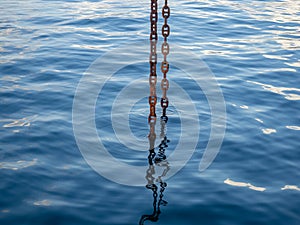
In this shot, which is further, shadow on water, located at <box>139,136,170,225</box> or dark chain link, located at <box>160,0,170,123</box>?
dark chain link, located at <box>160,0,170,123</box>

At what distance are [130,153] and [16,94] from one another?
3.37 metres

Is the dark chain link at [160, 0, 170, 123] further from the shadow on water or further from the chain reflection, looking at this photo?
the shadow on water

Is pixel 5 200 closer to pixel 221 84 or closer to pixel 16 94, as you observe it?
pixel 16 94

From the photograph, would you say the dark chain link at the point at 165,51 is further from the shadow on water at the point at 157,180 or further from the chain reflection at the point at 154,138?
the shadow on water at the point at 157,180

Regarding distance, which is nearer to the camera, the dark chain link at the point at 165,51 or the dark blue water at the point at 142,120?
the dark blue water at the point at 142,120

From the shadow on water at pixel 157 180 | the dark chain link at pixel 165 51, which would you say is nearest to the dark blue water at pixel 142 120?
the shadow on water at pixel 157 180

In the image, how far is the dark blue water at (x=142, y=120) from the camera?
6.12 meters

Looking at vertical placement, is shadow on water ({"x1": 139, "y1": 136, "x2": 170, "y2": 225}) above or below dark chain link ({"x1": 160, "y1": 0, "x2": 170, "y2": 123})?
below

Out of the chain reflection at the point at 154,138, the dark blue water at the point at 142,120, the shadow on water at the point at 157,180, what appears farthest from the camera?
the chain reflection at the point at 154,138

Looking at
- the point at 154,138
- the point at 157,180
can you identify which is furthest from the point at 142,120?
the point at 157,180

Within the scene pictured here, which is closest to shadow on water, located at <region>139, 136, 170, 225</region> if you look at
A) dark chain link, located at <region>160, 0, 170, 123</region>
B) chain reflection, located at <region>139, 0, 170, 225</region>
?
chain reflection, located at <region>139, 0, 170, 225</region>

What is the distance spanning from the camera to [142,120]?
8805 millimetres

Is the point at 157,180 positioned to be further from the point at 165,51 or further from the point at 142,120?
the point at 142,120

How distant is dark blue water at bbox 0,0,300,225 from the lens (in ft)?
20.1
